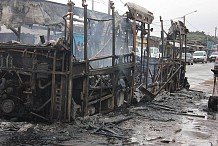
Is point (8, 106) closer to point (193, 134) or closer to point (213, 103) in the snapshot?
point (193, 134)

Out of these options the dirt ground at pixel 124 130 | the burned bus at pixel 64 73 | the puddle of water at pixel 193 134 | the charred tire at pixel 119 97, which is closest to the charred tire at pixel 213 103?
the dirt ground at pixel 124 130

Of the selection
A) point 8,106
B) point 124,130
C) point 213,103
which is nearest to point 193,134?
point 124,130

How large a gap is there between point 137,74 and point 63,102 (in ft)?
15.0

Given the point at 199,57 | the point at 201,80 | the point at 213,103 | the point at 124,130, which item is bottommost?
the point at 124,130

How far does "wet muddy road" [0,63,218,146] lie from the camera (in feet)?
21.7

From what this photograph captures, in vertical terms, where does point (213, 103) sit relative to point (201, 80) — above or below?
below

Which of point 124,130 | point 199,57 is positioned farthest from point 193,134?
point 199,57

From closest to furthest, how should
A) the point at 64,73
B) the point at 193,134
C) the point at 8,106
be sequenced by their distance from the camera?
the point at 64,73 < the point at 193,134 < the point at 8,106

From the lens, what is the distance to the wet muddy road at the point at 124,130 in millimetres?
6625

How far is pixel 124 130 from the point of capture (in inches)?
301

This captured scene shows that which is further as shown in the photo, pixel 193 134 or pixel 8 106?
pixel 8 106

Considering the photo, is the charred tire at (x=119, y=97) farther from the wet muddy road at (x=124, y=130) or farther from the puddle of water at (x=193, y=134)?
the puddle of water at (x=193, y=134)

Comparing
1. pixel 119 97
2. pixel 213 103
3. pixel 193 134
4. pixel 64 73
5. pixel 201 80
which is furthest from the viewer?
pixel 201 80

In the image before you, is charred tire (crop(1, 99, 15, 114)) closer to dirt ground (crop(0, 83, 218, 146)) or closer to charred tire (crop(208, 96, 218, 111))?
dirt ground (crop(0, 83, 218, 146))
